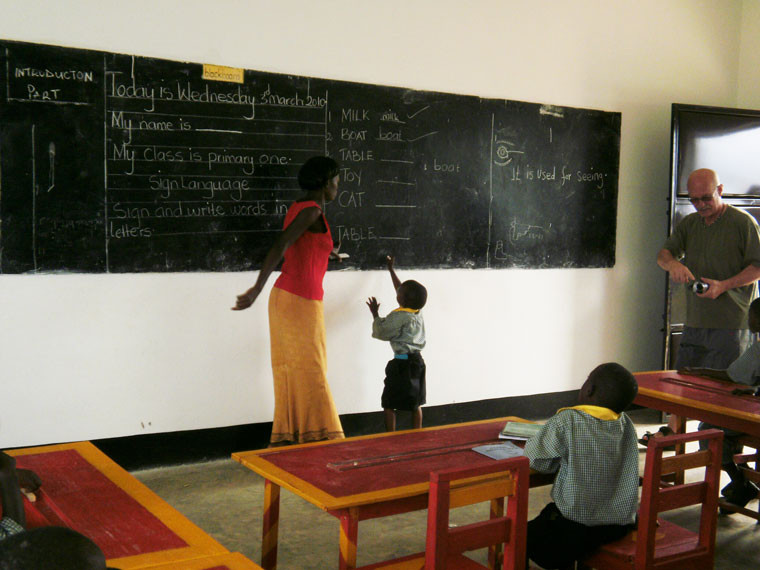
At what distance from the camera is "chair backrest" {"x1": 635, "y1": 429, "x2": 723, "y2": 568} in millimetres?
2289

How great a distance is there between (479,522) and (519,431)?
82 centimetres

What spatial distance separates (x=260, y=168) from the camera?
4.60 m

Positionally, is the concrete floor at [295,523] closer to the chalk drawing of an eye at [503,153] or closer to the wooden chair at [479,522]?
the wooden chair at [479,522]

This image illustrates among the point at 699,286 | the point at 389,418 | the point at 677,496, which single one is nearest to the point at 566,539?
the point at 677,496

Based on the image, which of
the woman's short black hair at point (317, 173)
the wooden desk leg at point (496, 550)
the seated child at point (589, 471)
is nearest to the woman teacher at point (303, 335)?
the woman's short black hair at point (317, 173)

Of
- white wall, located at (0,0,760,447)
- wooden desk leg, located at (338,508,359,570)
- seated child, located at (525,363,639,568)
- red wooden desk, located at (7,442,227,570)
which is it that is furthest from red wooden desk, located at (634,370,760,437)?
red wooden desk, located at (7,442,227,570)

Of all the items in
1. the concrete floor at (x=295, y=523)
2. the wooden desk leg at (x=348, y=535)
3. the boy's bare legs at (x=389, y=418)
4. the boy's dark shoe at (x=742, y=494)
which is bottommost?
the concrete floor at (x=295, y=523)

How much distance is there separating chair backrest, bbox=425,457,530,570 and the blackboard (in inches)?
108

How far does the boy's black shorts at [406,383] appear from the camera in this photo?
4.49 metres

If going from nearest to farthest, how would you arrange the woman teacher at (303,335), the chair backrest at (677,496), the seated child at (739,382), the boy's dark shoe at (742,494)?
the chair backrest at (677,496) < the seated child at (739,382) < the boy's dark shoe at (742,494) < the woman teacher at (303,335)

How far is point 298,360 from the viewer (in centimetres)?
411

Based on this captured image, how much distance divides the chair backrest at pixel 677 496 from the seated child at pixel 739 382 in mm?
1169

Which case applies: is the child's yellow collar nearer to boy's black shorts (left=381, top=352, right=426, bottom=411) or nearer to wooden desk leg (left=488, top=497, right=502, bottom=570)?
wooden desk leg (left=488, top=497, right=502, bottom=570)

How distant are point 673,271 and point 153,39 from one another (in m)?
3.22
